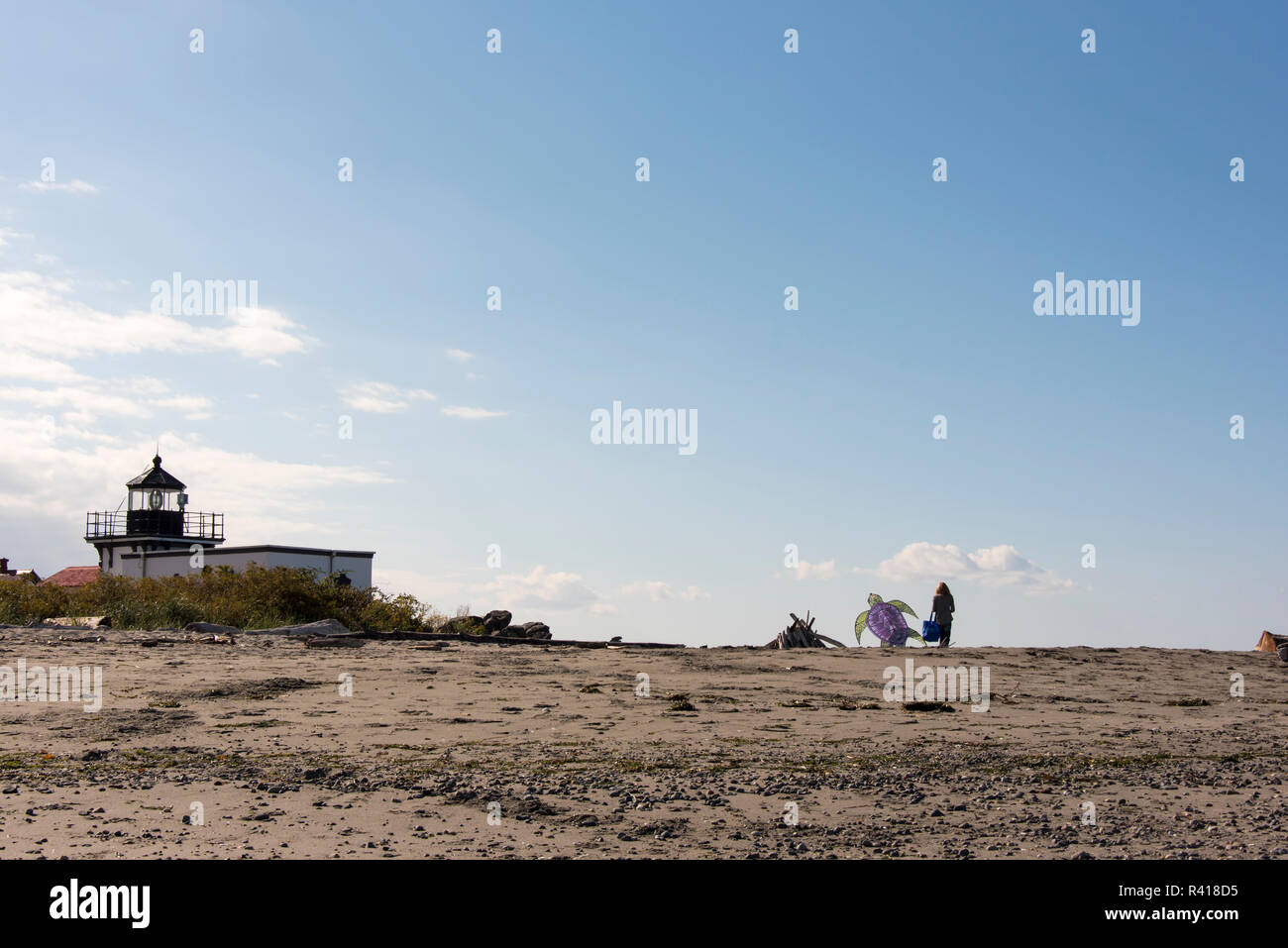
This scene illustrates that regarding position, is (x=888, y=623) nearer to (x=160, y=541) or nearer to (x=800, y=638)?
(x=800, y=638)

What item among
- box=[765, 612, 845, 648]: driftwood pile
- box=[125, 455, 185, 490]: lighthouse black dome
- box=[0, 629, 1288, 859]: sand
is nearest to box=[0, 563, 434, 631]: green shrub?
box=[0, 629, 1288, 859]: sand

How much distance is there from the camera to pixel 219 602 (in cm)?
2836

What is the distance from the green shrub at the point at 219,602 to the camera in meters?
25.0

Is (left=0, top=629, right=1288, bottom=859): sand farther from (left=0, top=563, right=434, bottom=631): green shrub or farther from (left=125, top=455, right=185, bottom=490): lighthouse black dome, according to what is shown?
(left=125, top=455, right=185, bottom=490): lighthouse black dome

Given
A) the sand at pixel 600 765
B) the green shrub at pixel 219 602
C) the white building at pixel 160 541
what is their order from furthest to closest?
the white building at pixel 160 541 → the green shrub at pixel 219 602 → the sand at pixel 600 765

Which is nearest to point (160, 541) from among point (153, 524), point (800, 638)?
point (153, 524)

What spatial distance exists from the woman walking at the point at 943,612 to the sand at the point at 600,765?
788 centimetres

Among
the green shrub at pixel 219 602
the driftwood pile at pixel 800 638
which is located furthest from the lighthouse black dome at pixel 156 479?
the driftwood pile at pixel 800 638

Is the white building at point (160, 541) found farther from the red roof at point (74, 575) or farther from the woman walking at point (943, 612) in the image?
the woman walking at point (943, 612)

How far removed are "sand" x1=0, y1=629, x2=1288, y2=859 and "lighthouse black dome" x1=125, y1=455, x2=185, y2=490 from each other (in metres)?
43.3
